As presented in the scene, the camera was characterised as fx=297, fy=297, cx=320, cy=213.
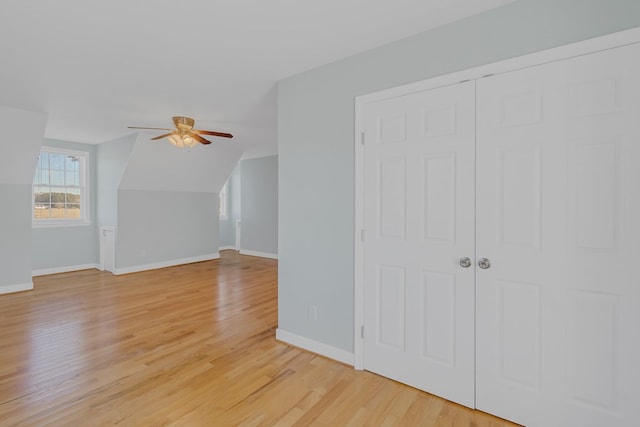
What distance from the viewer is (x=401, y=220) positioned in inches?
87.5

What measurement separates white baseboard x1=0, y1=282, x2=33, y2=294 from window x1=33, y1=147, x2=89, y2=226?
1406mm

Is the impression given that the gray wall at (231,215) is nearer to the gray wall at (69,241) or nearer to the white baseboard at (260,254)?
the white baseboard at (260,254)

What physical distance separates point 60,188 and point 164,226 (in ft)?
6.40

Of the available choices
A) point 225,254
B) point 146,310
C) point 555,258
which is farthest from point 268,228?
point 555,258

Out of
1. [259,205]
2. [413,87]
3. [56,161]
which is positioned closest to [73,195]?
[56,161]

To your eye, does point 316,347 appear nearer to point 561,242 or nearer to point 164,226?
point 561,242

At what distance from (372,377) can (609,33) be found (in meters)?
2.59

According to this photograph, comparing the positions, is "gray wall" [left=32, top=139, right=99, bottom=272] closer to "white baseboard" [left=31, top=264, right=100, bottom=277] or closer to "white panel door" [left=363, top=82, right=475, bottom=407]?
"white baseboard" [left=31, top=264, right=100, bottom=277]

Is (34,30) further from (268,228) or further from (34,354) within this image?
(268,228)

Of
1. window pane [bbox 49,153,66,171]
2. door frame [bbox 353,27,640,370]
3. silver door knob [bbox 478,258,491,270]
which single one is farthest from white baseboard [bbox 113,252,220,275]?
silver door knob [bbox 478,258,491,270]

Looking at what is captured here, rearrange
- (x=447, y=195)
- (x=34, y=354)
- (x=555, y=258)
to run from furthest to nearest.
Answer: (x=34, y=354)
(x=447, y=195)
(x=555, y=258)

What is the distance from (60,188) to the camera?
5.72 m

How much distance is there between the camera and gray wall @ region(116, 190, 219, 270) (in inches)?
224

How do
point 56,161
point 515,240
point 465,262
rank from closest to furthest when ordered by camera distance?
point 515,240 < point 465,262 < point 56,161
